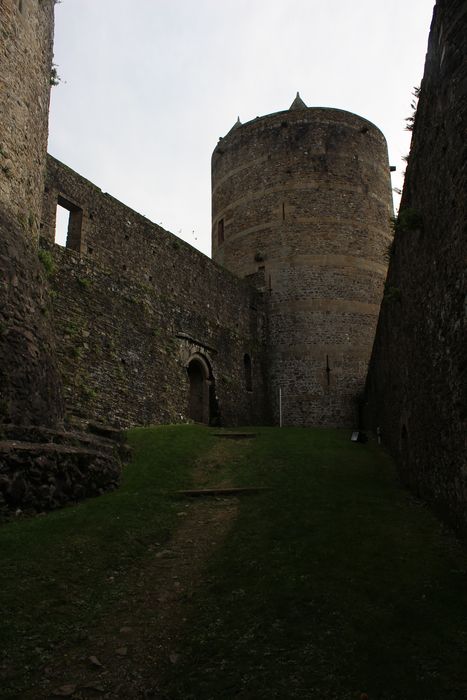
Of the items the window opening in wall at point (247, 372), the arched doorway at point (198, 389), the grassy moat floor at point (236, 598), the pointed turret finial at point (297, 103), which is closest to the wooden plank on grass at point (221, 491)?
the grassy moat floor at point (236, 598)

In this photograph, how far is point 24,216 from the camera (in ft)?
43.2

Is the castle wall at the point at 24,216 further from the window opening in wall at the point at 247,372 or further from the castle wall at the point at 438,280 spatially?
the window opening in wall at the point at 247,372

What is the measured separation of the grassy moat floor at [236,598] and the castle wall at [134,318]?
6700 millimetres

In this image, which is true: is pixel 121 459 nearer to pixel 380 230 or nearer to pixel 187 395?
pixel 187 395

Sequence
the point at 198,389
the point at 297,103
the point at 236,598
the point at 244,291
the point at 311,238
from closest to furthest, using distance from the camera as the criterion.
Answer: the point at 236,598, the point at 198,389, the point at 244,291, the point at 311,238, the point at 297,103

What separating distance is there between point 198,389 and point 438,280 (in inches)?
573

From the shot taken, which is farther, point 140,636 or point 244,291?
point 244,291

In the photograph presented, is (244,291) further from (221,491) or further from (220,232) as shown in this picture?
(221,491)

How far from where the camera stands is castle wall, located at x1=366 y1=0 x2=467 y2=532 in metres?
7.59

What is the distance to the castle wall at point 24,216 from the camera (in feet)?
36.5

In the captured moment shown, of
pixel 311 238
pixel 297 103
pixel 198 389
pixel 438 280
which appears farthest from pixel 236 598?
pixel 297 103

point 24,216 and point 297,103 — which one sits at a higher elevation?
point 297,103

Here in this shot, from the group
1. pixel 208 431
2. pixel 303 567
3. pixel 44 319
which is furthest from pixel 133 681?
pixel 208 431

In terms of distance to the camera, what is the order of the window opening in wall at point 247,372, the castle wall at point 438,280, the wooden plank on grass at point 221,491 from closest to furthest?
the castle wall at point 438,280, the wooden plank on grass at point 221,491, the window opening in wall at point 247,372
